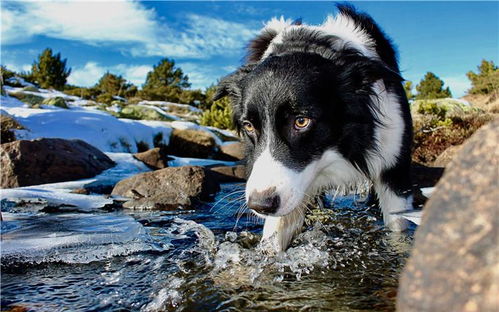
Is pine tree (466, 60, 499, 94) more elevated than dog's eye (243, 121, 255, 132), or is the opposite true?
pine tree (466, 60, 499, 94)

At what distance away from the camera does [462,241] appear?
0.80 metres

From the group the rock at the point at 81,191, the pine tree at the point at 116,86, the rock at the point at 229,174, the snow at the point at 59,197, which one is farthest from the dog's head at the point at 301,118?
the pine tree at the point at 116,86

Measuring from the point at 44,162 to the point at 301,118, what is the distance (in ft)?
18.9

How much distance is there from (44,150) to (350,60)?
19.3 ft

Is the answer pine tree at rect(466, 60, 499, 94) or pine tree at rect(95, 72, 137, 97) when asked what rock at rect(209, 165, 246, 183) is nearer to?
pine tree at rect(466, 60, 499, 94)

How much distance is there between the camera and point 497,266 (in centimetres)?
75

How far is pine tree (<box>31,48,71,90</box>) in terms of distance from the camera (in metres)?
42.8

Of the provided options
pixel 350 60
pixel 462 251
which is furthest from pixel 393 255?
pixel 462 251

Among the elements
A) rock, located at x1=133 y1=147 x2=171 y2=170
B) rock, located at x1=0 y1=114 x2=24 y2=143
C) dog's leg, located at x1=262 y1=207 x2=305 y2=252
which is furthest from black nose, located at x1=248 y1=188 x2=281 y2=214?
rock, located at x1=0 y1=114 x2=24 y2=143

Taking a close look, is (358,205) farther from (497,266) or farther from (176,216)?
(497,266)

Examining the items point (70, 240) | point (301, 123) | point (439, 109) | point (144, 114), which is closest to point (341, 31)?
point (301, 123)

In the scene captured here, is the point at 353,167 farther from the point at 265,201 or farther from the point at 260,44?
the point at 260,44

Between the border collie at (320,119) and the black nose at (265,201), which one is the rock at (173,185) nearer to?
the border collie at (320,119)

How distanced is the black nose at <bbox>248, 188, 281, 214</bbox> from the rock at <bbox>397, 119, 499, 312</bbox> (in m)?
1.26
